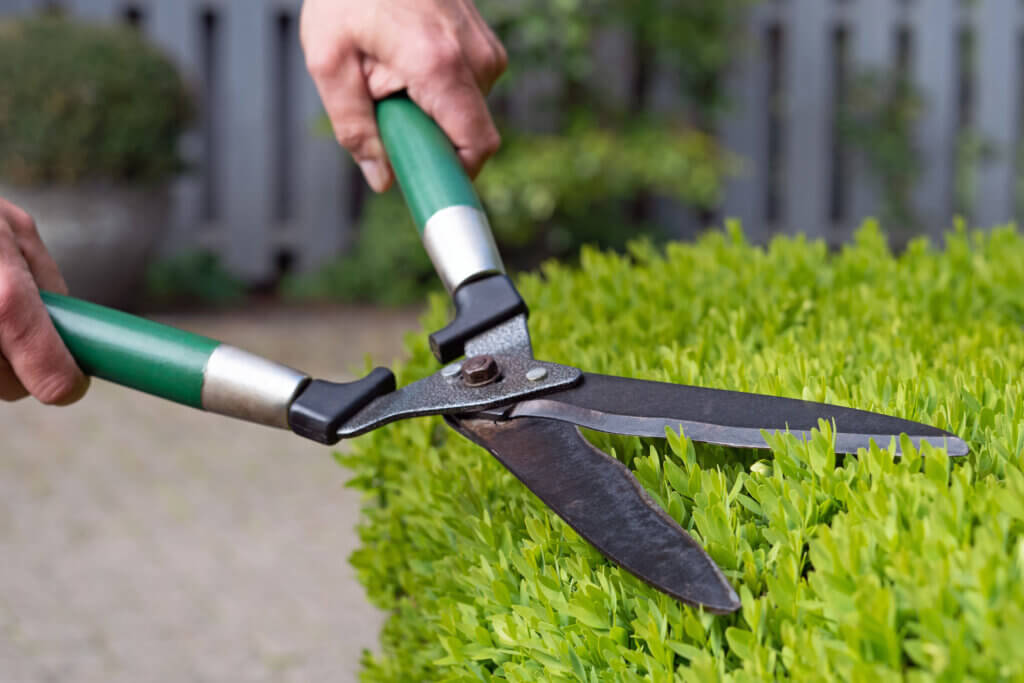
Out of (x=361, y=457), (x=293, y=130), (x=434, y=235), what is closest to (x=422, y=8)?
(x=434, y=235)

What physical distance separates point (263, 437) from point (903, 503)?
396cm

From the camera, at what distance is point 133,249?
6.43 metres

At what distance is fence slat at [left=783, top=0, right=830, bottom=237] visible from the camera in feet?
25.8

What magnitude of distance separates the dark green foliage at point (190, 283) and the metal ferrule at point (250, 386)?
5893mm

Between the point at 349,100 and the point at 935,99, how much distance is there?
7314 millimetres

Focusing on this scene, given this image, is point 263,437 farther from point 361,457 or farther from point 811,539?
point 811,539

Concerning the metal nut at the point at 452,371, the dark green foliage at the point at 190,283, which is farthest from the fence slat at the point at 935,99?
the metal nut at the point at 452,371

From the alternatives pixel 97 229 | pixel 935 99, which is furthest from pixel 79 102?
pixel 935 99

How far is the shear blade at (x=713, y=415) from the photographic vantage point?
107cm

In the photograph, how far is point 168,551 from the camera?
3.46m

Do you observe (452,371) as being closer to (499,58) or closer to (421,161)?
(421,161)

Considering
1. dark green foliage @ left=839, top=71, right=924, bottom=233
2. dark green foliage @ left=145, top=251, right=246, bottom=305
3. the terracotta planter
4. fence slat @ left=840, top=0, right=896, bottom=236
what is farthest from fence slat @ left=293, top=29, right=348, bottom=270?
fence slat @ left=840, top=0, right=896, bottom=236

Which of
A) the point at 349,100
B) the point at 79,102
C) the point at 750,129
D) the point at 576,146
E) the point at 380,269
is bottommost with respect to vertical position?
the point at 380,269

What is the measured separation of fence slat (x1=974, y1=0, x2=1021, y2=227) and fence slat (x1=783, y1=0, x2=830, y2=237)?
1.25m
